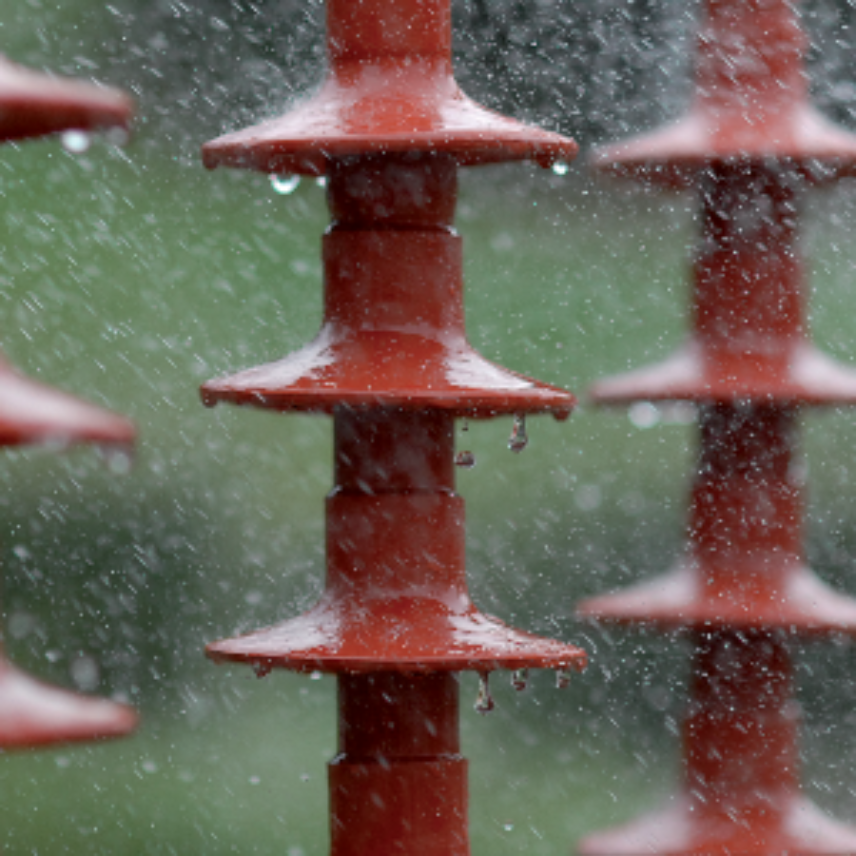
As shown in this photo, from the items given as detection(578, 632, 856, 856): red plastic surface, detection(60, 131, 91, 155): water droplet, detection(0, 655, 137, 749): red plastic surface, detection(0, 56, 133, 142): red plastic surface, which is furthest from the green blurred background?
detection(0, 655, 137, 749): red plastic surface

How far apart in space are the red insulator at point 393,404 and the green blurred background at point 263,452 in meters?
4.91

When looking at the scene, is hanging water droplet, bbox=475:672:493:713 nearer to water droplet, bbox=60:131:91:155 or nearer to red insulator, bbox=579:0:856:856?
red insulator, bbox=579:0:856:856

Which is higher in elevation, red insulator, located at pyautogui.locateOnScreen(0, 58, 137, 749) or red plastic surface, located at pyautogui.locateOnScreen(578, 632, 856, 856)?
red insulator, located at pyautogui.locateOnScreen(0, 58, 137, 749)

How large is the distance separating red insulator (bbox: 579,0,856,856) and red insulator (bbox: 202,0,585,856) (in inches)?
15.5

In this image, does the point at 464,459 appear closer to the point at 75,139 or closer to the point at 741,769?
the point at 741,769

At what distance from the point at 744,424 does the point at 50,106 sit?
156 cm

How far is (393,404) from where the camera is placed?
2316 mm

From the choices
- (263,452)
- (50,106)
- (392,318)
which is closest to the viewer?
(50,106)

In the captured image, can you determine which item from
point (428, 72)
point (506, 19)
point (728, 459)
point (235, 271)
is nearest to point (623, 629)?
point (728, 459)

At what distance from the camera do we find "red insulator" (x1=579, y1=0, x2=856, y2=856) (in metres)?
2.78

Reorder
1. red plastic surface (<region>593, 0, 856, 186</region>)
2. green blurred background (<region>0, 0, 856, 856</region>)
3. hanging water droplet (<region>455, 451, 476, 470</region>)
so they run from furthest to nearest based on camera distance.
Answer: green blurred background (<region>0, 0, 856, 856</region>) → red plastic surface (<region>593, 0, 856, 186</region>) → hanging water droplet (<region>455, 451, 476, 470</region>)

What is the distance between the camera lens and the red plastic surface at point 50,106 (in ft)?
5.19

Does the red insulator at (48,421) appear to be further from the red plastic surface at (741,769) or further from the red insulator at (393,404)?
the red plastic surface at (741,769)

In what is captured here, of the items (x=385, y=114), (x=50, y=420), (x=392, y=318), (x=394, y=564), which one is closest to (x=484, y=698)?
(x=394, y=564)
